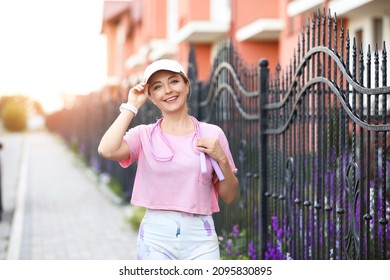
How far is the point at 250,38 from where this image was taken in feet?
59.4

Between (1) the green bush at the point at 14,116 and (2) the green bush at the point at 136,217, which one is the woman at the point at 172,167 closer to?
(2) the green bush at the point at 136,217

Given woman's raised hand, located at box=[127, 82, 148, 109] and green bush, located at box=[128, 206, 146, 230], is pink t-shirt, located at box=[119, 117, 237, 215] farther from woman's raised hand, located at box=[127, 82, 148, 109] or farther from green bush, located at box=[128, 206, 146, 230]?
green bush, located at box=[128, 206, 146, 230]

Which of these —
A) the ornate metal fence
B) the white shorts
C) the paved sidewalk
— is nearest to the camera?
the white shorts

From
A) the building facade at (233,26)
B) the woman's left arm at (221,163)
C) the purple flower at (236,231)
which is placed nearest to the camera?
the woman's left arm at (221,163)

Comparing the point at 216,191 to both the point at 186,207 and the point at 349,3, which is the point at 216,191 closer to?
the point at 186,207

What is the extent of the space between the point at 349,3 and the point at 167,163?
8.44 metres

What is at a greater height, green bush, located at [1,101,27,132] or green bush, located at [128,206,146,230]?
green bush, located at [1,101,27,132]

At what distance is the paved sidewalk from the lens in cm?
893

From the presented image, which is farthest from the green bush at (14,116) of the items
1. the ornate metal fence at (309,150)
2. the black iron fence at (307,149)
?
the ornate metal fence at (309,150)

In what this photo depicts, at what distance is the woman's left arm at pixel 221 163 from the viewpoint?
3.48m

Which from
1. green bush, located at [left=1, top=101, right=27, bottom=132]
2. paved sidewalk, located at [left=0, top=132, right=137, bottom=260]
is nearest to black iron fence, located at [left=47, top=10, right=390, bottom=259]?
paved sidewalk, located at [left=0, top=132, right=137, bottom=260]

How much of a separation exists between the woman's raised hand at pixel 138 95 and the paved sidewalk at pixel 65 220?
16.2ft

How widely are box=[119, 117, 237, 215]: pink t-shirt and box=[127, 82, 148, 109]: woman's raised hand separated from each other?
0.13m
